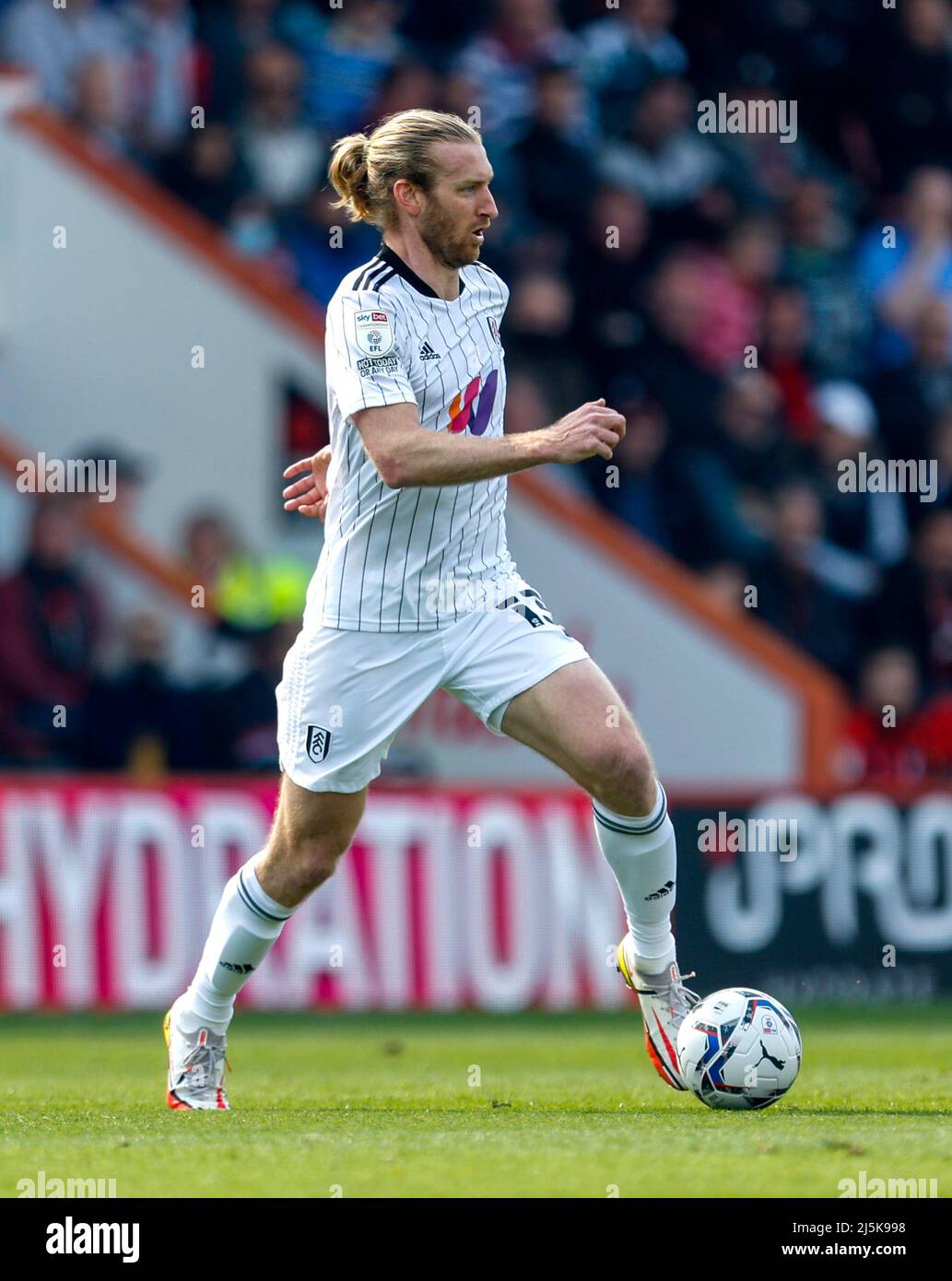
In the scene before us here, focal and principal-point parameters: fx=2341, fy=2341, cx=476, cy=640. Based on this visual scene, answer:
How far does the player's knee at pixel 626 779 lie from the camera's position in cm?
627

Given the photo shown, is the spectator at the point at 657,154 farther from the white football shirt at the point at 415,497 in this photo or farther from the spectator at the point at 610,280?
the white football shirt at the point at 415,497

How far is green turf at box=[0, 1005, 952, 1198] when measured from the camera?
5008 millimetres

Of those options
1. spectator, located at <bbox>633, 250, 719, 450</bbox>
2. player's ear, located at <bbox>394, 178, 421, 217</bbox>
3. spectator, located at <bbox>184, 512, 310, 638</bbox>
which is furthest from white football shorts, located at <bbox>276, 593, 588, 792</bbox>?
spectator, located at <bbox>633, 250, 719, 450</bbox>

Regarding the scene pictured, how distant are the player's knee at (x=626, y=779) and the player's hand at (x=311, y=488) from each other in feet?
3.86

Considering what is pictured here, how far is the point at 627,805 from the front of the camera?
6.39 m

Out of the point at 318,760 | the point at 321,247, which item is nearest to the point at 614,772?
the point at 318,760

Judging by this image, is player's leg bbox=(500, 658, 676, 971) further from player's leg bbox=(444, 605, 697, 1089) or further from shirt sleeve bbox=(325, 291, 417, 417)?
shirt sleeve bbox=(325, 291, 417, 417)

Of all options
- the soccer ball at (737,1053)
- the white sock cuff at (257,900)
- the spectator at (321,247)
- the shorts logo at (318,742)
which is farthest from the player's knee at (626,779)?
the spectator at (321,247)

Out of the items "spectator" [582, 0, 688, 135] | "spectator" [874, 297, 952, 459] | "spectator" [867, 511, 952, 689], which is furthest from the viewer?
"spectator" [582, 0, 688, 135]

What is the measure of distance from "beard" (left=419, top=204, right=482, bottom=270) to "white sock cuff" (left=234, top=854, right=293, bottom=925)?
178 centimetres

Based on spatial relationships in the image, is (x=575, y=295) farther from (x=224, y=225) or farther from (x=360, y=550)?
(x=360, y=550)

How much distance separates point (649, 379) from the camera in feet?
45.1

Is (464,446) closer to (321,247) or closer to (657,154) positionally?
(321,247)

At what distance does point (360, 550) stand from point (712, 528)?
24.2 ft
